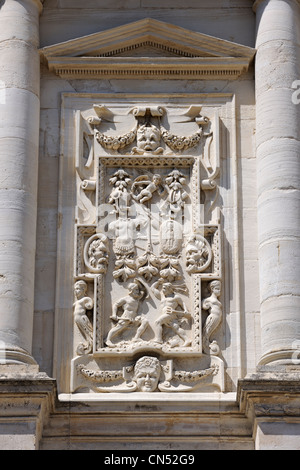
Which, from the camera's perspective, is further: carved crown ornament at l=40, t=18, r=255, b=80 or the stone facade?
carved crown ornament at l=40, t=18, r=255, b=80

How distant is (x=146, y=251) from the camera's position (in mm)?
16672

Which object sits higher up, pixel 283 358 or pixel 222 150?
pixel 222 150

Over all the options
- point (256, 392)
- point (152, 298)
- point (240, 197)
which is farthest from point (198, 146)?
point (256, 392)

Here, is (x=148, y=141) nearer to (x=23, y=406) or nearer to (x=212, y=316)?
(x=212, y=316)

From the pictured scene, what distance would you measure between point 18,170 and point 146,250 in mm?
1568

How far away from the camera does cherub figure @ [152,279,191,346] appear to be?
16.3 metres

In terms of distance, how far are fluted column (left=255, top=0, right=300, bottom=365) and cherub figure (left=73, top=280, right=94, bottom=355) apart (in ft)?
5.75

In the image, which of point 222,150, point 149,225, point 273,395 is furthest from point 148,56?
point 273,395

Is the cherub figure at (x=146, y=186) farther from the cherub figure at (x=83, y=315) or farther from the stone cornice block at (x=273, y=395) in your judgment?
the stone cornice block at (x=273, y=395)

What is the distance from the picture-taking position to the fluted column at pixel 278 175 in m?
16.0

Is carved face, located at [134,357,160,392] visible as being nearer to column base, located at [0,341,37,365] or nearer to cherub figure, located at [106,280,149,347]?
cherub figure, located at [106,280,149,347]

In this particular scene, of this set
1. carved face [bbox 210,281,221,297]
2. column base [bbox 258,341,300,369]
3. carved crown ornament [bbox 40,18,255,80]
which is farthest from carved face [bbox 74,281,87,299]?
carved crown ornament [bbox 40,18,255,80]

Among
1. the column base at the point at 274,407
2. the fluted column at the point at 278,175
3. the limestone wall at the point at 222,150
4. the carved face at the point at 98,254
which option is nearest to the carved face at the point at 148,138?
the limestone wall at the point at 222,150
